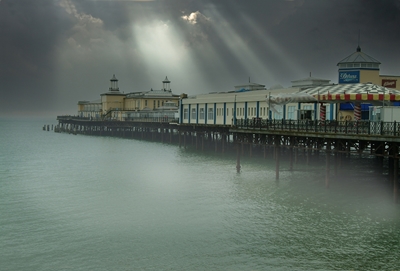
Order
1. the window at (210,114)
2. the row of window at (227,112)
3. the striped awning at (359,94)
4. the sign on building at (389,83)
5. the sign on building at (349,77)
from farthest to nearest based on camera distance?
1. the window at (210,114)
2. the row of window at (227,112)
3. the sign on building at (389,83)
4. the sign on building at (349,77)
5. the striped awning at (359,94)

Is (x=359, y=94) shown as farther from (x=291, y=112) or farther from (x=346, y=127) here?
(x=291, y=112)

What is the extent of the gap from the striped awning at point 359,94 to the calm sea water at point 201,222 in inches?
242

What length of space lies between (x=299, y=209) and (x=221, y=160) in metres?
26.0

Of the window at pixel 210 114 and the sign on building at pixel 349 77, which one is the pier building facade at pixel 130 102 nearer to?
the window at pixel 210 114

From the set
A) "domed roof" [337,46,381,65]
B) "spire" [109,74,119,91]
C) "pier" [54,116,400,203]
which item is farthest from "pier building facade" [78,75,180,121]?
"domed roof" [337,46,381,65]

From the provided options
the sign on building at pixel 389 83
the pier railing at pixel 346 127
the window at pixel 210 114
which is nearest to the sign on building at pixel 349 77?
the sign on building at pixel 389 83

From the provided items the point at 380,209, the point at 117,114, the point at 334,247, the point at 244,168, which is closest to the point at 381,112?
the point at 380,209

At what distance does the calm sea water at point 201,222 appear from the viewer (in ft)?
63.5

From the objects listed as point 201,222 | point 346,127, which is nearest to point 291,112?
point 346,127

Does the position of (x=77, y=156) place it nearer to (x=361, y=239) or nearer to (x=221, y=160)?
(x=221, y=160)

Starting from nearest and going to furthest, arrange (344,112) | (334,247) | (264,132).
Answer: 1. (334,247)
2. (264,132)
3. (344,112)

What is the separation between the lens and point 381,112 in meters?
30.2

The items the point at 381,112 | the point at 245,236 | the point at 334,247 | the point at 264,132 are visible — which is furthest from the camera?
the point at 264,132

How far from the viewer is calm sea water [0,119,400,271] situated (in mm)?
19344
